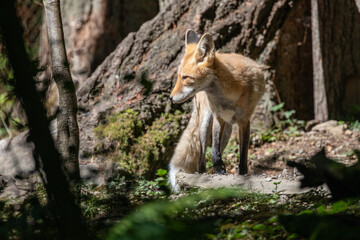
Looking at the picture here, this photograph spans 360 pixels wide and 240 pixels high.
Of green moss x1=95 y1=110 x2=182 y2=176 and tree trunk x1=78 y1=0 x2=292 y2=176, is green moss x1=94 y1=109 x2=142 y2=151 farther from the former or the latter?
tree trunk x1=78 y1=0 x2=292 y2=176

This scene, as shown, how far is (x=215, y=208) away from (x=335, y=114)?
638 centimetres

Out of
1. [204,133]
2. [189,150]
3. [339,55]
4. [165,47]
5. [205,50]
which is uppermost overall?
[165,47]

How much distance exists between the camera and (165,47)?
7.23m

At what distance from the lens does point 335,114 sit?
897 cm

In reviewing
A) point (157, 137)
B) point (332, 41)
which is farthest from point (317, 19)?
point (157, 137)

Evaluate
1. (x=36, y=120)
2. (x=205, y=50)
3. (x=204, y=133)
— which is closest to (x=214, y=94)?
(x=205, y=50)

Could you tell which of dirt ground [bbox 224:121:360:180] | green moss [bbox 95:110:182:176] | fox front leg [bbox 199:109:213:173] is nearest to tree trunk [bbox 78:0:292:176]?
green moss [bbox 95:110:182:176]

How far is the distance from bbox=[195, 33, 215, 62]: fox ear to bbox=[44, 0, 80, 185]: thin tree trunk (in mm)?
2057

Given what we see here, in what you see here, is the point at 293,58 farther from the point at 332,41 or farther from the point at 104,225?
the point at 104,225

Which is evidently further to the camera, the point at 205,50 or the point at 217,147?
the point at 217,147

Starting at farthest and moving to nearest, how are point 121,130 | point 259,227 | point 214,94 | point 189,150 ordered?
point 121,130, point 189,150, point 214,94, point 259,227

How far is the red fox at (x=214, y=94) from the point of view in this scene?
532 centimetres

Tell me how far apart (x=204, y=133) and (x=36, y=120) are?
4.30 metres

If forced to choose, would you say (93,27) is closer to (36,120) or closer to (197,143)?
(197,143)
